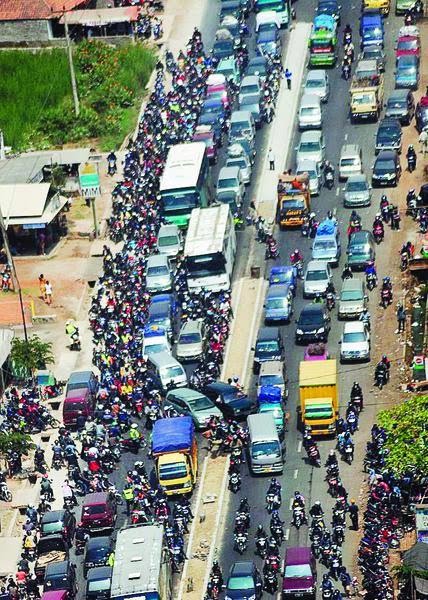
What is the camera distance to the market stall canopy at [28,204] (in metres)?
106

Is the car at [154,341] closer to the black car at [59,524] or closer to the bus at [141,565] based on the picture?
the black car at [59,524]

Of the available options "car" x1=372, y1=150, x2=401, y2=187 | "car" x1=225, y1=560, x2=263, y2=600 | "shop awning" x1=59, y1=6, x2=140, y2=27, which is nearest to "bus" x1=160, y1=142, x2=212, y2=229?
"car" x1=372, y1=150, x2=401, y2=187

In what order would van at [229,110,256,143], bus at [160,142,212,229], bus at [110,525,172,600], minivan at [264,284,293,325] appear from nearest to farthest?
bus at [110,525,172,600] → minivan at [264,284,293,325] → bus at [160,142,212,229] → van at [229,110,256,143]

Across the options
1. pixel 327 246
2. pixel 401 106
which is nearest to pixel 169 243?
pixel 327 246

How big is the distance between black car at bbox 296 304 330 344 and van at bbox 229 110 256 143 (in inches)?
832

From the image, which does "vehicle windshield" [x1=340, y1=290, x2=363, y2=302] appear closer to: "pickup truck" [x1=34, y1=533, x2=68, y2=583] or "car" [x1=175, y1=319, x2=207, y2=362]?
"car" [x1=175, y1=319, x2=207, y2=362]

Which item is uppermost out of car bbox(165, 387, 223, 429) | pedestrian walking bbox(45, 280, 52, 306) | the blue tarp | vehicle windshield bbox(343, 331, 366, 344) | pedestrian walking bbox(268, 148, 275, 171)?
the blue tarp

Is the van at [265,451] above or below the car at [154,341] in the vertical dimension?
above

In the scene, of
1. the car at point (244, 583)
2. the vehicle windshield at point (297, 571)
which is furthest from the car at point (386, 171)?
the vehicle windshield at point (297, 571)

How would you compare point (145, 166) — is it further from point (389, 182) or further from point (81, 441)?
point (81, 441)

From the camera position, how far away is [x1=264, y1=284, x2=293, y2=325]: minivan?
94.8 metres

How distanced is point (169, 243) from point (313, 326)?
12.2 meters

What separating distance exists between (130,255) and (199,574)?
2821cm

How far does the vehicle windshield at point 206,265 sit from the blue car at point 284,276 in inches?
99.1
